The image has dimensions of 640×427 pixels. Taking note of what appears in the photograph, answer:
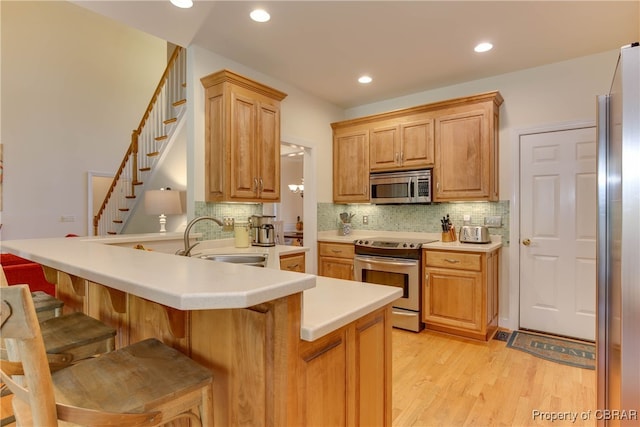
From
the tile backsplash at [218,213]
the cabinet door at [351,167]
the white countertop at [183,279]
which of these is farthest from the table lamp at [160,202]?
the white countertop at [183,279]

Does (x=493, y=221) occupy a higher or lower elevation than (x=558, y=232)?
higher

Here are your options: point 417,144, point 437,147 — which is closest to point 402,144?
point 417,144

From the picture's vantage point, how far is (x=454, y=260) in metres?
3.25

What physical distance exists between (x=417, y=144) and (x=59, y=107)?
6.20 m

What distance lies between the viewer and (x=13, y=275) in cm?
281

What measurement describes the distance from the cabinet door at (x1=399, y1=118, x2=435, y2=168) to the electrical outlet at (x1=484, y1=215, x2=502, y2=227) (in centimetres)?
87

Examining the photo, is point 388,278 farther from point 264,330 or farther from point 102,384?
point 102,384

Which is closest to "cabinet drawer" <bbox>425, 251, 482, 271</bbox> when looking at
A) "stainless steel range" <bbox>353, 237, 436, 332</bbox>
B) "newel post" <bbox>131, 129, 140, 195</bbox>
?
"stainless steel range" <bbox>353, 237, 436, 332</bbox>

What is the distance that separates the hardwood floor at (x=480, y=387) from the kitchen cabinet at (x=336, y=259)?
3.76ft

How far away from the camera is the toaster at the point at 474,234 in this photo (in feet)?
11.2

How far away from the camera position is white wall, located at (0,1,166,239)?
17.5ft

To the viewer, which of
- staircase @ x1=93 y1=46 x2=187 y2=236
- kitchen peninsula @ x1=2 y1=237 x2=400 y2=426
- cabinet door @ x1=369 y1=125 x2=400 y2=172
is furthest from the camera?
staircase @ x1=93 y1=46 x2=187 y2=236

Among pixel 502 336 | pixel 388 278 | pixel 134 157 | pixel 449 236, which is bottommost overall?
pixel 502 336

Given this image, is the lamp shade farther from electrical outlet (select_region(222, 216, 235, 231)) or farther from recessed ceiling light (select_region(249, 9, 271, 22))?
recessed ceiling light (select_region(249, 9, 271, 22))
